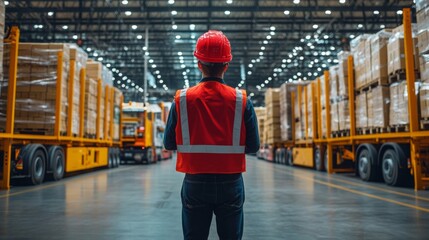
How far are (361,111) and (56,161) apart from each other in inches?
332

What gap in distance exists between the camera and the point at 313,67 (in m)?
37.5

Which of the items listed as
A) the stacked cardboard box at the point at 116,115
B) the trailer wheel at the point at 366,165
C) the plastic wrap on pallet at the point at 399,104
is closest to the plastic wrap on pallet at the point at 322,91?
the trailer wheel at the point at 366,165

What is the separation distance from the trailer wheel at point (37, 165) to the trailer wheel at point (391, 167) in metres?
8.33

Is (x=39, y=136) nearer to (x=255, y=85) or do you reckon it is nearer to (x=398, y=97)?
(x=398, y=97)

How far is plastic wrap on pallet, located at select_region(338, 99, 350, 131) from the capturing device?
12164 mm

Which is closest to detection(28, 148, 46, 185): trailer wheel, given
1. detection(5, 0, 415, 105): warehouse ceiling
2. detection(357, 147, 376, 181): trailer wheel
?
detection(357, 147, 376, 181): trailer wheel

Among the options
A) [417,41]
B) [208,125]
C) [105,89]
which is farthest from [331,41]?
[208,125]

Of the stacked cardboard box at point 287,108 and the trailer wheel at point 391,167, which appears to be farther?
the stacked cardboard box at point 287,108

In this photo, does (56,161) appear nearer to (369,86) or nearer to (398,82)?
(369,86)

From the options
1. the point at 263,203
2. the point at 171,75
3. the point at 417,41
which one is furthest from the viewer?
the point at 171,75

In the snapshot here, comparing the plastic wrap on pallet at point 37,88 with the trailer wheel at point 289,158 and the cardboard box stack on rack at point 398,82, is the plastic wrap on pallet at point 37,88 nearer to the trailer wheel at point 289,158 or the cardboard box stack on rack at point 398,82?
the cardboard box stack on rack at point 398,82

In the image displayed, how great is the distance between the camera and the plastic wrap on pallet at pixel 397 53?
891 cm

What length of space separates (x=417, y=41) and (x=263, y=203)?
538 cm

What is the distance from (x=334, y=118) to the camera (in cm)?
1330
